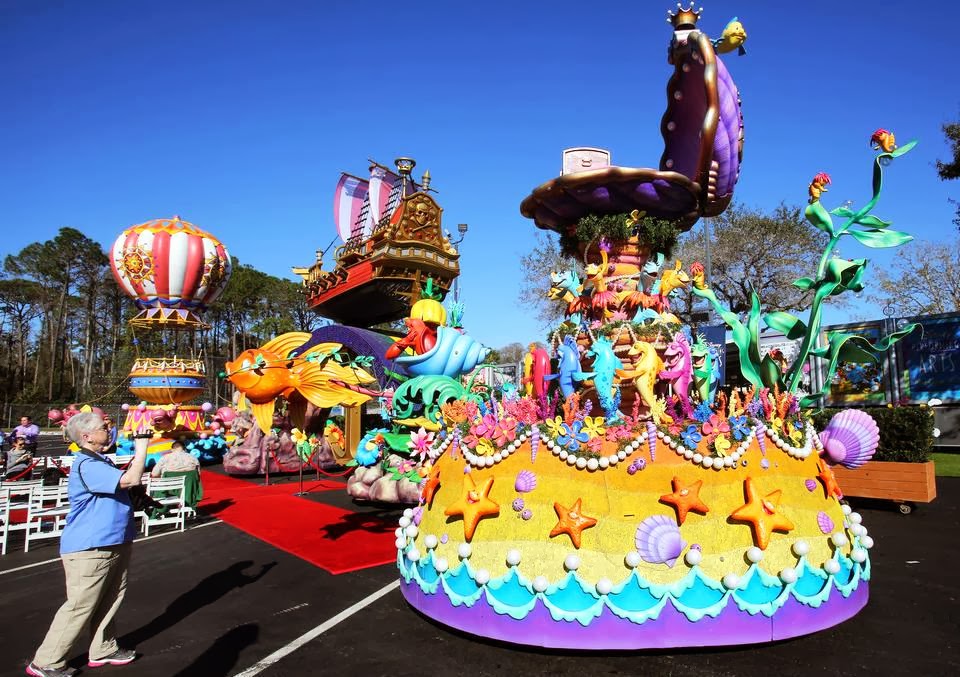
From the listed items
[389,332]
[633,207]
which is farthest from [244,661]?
[389,332]

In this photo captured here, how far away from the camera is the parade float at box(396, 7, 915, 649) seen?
442 centimetres

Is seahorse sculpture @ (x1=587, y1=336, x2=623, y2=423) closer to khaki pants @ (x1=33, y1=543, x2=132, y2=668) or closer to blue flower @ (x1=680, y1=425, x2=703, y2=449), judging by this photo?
blue flower @ (x1=680, y1=425, x2=703, y2=449)

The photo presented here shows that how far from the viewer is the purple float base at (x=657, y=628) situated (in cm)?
438

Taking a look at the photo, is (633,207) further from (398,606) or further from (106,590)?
(106,590)

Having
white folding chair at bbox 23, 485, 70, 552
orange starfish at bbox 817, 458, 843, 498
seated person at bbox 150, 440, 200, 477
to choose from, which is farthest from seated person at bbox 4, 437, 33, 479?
orange starfish at bbox 817, 458, 843, 498

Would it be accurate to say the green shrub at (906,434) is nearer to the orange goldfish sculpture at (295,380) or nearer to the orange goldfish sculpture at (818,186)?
the orange goldfish sculpture at (818,186)

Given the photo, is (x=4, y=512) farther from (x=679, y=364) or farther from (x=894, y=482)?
(x=894, y=482)

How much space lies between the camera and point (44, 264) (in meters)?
46.5

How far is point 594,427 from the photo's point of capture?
16.0 feet

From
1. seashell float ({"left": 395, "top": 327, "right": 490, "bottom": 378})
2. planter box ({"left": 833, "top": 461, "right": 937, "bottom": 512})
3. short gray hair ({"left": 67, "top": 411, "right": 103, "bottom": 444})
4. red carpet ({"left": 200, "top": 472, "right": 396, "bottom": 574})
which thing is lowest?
red carpet ({"left": 200, "top": 472, "right": 396, "bottom": 574})

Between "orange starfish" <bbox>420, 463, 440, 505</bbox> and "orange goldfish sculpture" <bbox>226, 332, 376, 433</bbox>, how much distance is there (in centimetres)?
162

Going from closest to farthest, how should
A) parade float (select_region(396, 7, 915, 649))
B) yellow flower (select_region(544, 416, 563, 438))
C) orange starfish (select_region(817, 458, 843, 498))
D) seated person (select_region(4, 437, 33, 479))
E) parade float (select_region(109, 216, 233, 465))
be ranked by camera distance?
parade float (select_region(396, 7, 915, 649)) < yellow flower (select_region(544, 416, 563, 438)) < orange starfish (select_region(817, 458, 843, 498)) < seated person (select_region(4, 437, 33, 479)) < parade float (select_region(109, 216, 233, 465))

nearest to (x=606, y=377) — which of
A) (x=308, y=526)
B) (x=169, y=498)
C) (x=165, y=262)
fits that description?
(x=308, y=526)

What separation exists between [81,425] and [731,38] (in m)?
7.45
